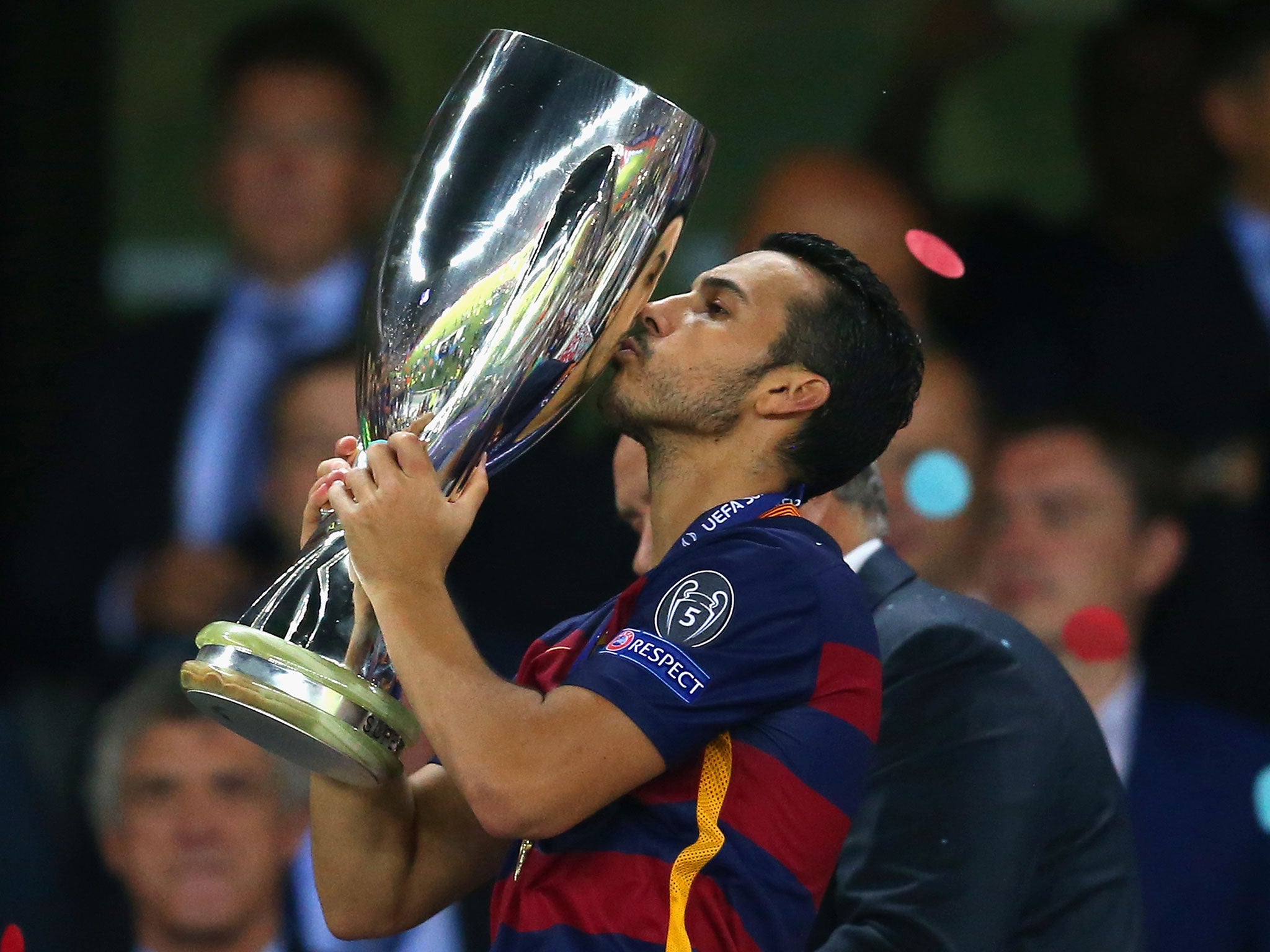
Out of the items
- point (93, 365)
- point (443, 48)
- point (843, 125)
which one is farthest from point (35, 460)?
point (843, 125)

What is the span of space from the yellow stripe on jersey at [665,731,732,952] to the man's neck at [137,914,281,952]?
7.31 feet

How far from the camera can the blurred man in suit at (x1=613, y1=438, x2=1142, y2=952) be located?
265cm

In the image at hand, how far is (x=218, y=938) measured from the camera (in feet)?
13.5

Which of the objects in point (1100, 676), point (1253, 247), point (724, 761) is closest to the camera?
point (724, 761)

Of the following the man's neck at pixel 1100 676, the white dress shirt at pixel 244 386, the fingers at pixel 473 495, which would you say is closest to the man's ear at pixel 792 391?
the fingers at pixel 473 495

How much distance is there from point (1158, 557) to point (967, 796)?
7.46 ft

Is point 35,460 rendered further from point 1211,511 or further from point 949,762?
point 949,762

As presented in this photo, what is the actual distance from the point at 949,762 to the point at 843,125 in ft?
11.4

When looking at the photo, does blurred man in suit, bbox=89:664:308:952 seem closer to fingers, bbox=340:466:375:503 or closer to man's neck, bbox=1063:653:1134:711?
man's neck, bbox=1063:653:1134:711

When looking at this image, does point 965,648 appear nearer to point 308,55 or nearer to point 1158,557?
point 1158,557

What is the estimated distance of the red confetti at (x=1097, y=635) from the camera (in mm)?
4574

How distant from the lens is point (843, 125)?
5.85 meters

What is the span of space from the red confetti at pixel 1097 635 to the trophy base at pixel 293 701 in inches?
109

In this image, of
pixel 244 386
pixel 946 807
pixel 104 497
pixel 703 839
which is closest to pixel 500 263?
pixel 703 839
